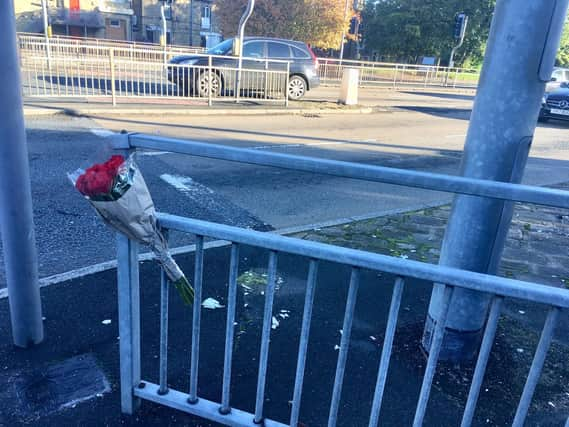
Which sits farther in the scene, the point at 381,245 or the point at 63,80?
the point at 63,80

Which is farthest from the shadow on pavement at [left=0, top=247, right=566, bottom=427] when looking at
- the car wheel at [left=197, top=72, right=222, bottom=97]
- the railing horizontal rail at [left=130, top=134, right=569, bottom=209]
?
the car wheel at [left=197, top=72, right=222, bottom=97]

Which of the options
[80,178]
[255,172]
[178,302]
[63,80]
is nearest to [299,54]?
[63,80]

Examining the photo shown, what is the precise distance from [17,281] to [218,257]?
1.86m

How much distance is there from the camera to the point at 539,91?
2576 mm

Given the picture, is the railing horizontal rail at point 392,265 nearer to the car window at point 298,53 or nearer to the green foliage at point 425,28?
the car window at point 298,53

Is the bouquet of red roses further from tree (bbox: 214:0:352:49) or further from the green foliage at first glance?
the green foliage

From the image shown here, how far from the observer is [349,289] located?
Result: 2.13 metres

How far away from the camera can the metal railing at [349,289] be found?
5.94 feet

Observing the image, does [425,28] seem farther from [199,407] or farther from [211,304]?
[199,407]

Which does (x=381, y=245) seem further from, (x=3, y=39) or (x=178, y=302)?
(x=3, y=39)

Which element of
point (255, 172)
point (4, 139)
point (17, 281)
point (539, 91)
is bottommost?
point (255, 172)

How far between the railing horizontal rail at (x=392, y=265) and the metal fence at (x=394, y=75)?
22025mm

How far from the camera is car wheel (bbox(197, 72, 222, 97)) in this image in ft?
46.8

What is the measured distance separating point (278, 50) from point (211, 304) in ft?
46.2
